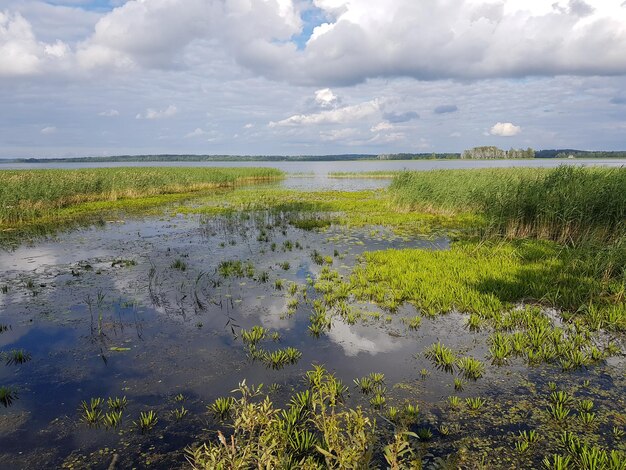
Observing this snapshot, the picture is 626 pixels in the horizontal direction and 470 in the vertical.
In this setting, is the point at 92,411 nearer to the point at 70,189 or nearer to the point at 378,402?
the point at 378,402

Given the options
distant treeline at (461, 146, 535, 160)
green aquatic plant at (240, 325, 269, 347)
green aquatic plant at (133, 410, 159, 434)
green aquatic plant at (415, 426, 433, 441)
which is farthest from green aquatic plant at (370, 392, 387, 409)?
distant treeline at (461, 146, 535, 160)

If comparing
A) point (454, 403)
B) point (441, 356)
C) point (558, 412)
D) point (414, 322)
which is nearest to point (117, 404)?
point (454, 403)

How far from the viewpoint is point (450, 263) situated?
1264 centimetres

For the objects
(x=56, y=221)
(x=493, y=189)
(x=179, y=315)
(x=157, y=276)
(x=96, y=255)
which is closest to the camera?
(x=179, y=315)

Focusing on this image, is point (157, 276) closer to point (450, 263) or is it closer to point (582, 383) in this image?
point (450, 263)

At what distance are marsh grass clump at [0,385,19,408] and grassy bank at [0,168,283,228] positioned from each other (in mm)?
20004

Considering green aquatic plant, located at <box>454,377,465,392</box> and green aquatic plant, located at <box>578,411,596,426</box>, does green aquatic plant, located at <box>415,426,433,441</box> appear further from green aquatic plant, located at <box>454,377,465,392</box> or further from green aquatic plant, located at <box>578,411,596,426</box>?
green aquatic plant, located at <box>578,411,596,426</box>

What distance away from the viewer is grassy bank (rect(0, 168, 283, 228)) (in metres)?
22.9

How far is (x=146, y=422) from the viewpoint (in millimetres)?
5293

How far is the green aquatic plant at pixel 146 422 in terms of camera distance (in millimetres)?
5266

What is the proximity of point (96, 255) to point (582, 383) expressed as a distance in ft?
53.6

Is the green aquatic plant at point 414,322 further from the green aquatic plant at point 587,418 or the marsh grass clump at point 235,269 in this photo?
the marsh grass clump at point 235,269

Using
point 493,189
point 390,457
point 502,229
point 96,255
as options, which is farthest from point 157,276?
point 493,189

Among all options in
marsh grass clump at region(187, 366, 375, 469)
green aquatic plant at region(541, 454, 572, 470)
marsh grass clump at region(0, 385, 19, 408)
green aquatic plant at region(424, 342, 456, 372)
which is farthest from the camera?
green aquatic plant at region(424, 342, 456, 372)
